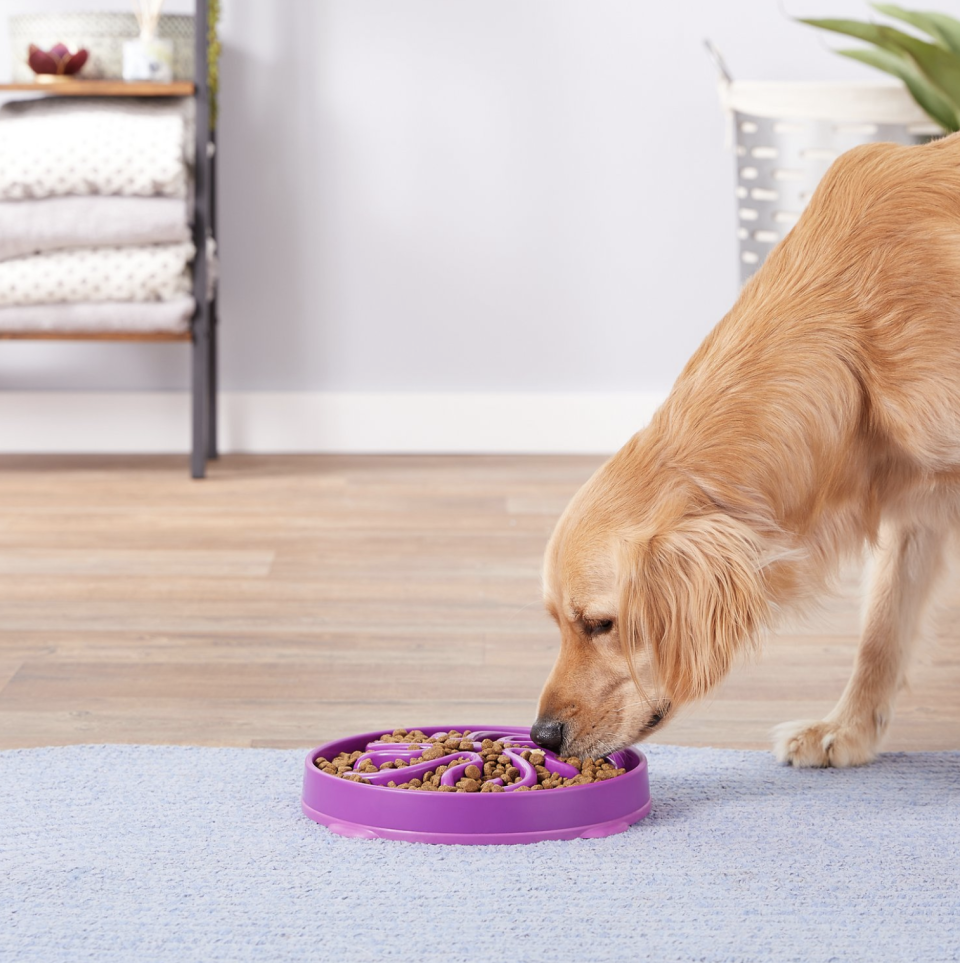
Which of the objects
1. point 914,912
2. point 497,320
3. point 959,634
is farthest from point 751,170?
point 914,912

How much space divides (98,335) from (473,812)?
2.24 meters

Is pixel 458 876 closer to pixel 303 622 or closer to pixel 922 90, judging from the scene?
pixel 303 622

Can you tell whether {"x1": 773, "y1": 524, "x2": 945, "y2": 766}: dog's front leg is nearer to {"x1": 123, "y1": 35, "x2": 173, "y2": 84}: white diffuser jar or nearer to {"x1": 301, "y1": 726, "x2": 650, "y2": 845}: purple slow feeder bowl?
{"x1": 301, "y1": 726, "x2": 650, "y2": 845}: purple slow feeder bowl

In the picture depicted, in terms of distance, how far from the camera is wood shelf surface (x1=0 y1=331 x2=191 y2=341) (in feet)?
10.3

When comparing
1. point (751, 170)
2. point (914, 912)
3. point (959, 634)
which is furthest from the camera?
point (751, 170)

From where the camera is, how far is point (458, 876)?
119 centimetres

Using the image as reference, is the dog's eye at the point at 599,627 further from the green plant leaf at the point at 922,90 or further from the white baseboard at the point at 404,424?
the white baseboard at the point at 404,424

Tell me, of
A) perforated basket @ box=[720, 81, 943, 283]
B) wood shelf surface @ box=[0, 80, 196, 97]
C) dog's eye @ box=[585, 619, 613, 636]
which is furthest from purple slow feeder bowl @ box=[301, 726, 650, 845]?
wood shelf surface @ box=[0, 80, 196, 97]

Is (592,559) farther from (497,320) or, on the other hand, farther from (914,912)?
(497,320)

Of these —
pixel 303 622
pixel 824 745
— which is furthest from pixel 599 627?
A: pixel 303 622

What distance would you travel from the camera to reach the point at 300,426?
3.69m

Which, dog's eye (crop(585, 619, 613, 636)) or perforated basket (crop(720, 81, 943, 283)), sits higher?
perforated basket (crop(720, 81, 943, 283))

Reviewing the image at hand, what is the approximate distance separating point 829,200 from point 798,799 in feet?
2.19

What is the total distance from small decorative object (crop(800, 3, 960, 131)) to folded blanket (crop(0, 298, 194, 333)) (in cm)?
167
